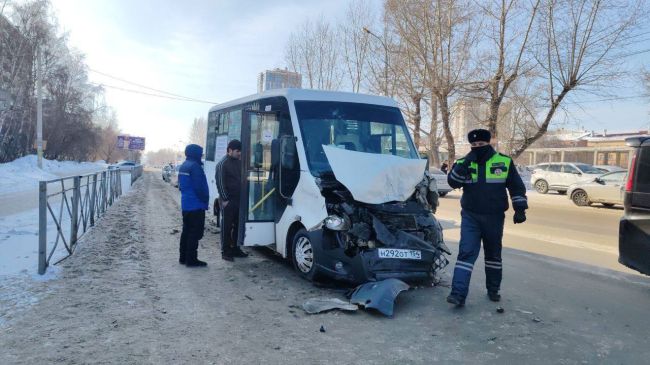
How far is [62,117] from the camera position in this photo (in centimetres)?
5069

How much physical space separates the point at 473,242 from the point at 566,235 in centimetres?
653

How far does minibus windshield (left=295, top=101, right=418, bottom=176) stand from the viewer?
630 cm

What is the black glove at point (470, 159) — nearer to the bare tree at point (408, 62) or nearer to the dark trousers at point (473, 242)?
the dark trousers at point (473, 242)

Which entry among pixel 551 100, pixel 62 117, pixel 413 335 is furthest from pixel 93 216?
pixel 62 117

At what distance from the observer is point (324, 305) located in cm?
481

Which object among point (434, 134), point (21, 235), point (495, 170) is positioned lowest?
point (21, 235)

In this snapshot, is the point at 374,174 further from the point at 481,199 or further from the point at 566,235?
the point at 566,235

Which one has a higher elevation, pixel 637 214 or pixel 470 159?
pixel 470 159

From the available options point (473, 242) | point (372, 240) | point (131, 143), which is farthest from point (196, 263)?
point (131, 143)

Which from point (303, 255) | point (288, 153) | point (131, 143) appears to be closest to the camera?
point (303, 255)

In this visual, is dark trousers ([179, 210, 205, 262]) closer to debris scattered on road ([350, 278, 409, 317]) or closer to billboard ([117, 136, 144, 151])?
debris scattered on road ([350, 278, 409, 317])

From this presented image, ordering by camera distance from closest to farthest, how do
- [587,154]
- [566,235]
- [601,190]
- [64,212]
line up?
[64,212] < [566,235] < [601,190] < [587,154]

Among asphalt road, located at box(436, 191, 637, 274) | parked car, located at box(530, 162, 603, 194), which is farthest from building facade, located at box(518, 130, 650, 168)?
asphalt road, located at box(436, 191, 637, 274)

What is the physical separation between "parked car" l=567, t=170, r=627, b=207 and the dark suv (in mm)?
12998
